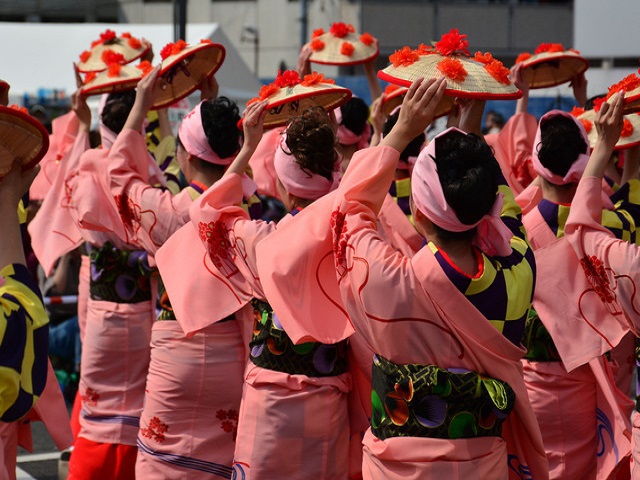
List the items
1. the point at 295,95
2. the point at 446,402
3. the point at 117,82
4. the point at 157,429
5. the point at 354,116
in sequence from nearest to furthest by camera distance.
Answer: the point at 446,402 → the point at 295,95 → the point at 157,429 → the point at 117,82 → the point at 354,116

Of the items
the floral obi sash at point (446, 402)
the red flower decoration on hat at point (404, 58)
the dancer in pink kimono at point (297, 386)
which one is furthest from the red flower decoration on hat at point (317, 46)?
the floral obi sash at point (446, 402)

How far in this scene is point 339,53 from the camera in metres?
5.85

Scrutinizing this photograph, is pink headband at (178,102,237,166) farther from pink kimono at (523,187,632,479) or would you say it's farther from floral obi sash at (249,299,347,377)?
pink kimono at (523,187,632,479)

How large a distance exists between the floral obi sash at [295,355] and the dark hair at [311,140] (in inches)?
21.5

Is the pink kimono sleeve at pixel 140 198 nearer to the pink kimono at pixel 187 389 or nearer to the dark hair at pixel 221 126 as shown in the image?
the pink kimono at pixel 187 389

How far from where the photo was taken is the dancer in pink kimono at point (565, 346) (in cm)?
413

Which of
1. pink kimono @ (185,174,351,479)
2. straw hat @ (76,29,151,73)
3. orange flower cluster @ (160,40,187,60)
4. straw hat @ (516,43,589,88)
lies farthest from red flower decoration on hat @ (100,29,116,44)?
pink kimono @ (185,174,351,479)

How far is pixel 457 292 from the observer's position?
111 inches

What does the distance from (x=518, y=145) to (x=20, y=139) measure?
11.4 ft

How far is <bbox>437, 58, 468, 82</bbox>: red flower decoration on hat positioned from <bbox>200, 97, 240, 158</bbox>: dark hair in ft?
4.62

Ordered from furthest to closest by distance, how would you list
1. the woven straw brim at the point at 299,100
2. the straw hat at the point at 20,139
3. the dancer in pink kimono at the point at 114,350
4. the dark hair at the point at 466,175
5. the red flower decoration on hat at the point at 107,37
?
the red flower decoration on hat at the point at 107,37, the dancer in pink kimono at the point at 114,350, the woven straw brim at the point at 299,100, the dark hair at the point at 466,175, the straw hat at the point at 20,139

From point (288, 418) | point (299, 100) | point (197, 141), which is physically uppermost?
point (299, 100)

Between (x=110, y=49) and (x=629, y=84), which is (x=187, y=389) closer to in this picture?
(x=629, y=84)

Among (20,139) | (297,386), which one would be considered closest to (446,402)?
(297,386)
